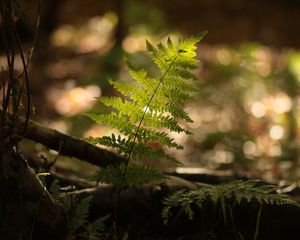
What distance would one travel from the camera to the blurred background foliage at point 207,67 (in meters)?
5.49

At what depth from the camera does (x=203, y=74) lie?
8312 millimetres

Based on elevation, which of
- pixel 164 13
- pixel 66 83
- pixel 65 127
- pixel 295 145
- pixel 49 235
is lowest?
pixel 49 235

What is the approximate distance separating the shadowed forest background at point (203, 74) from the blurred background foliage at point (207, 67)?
0.7 inches

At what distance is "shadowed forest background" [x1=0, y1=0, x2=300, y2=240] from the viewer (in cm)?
480

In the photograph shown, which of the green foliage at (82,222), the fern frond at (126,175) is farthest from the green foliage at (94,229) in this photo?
the fern frond at (126,175)

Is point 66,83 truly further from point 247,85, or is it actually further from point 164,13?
point 247,85

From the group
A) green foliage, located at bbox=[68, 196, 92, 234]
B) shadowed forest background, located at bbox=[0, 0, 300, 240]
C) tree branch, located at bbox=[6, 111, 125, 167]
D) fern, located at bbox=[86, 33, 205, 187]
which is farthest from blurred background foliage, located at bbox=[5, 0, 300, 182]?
green foliage, located at bbox=[68, 196, 92, 234]

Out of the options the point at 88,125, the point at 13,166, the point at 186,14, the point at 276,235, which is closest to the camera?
the point at 13,166

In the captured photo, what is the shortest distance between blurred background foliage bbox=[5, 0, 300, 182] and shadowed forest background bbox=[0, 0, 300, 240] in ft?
0.06

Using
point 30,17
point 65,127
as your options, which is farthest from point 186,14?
point 65,127

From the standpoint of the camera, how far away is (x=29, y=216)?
1.87m

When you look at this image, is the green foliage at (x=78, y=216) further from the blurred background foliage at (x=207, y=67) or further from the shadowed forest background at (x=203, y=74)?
the blurred background foliage at (x=207, y=67)

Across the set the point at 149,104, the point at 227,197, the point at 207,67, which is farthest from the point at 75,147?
the point at 207,67

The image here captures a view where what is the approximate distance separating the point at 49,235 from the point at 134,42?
8250 millimetres
